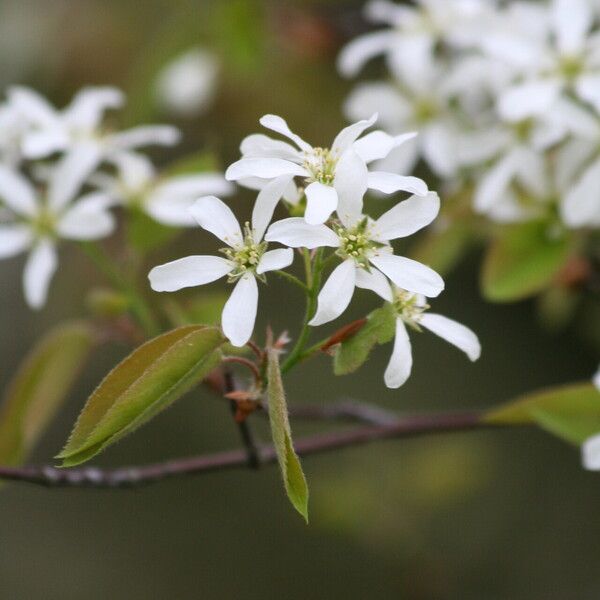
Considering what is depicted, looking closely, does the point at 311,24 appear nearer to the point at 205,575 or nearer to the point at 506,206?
the point at 506,206

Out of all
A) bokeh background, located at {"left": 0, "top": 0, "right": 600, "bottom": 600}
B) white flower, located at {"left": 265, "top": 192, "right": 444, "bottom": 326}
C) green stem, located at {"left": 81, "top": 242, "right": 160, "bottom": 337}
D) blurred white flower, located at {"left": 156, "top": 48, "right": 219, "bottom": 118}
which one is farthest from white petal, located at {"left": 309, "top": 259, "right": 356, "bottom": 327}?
bokeh background, located at {"left": 0, "top": 0, "right": 600, "bottom": 600}

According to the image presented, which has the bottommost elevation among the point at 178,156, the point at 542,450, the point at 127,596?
the point at 127,596

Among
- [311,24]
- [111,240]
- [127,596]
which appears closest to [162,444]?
[127,596]

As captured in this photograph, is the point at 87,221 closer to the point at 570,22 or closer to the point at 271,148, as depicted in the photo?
the point at 271,148

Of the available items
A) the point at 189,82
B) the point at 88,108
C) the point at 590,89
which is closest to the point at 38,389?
the point at 88,108

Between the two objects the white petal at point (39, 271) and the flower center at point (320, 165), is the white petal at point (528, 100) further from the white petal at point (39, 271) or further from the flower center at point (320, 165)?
the white petal at point (39, 271)

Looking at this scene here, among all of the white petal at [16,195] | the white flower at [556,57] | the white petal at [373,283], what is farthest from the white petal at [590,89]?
the white petal at [16,195]
